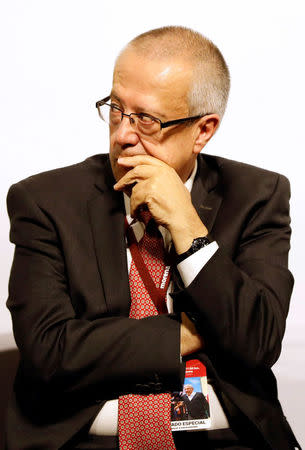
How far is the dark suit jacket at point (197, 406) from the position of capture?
213cm

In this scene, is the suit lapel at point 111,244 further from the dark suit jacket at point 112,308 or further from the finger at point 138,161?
the finger at point 138,161

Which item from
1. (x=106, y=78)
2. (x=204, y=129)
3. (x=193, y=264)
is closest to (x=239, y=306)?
(x=193, y=264)

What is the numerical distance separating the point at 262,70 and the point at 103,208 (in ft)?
3.78

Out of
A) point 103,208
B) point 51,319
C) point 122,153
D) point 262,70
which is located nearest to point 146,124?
point 122,153

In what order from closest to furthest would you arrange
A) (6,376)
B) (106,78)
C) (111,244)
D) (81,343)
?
(81,343), (111,244), (6,376), (106,78)

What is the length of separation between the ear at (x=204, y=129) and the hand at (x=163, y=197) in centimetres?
19

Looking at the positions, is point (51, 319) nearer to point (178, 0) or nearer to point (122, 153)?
point (122, 153)

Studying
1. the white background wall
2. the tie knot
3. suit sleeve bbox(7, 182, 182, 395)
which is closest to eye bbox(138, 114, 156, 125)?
the tie knot

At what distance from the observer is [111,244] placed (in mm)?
2330

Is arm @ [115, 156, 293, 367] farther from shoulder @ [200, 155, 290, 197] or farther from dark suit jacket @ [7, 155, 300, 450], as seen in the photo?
shoulder @ [200, 155, 290, 197]

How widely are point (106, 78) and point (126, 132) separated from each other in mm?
908

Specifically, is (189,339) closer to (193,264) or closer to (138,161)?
(193,264)

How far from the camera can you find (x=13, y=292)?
225cm

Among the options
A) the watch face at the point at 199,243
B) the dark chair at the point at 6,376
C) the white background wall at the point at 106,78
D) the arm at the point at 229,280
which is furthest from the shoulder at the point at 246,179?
the dark chair at the point at 6,376
